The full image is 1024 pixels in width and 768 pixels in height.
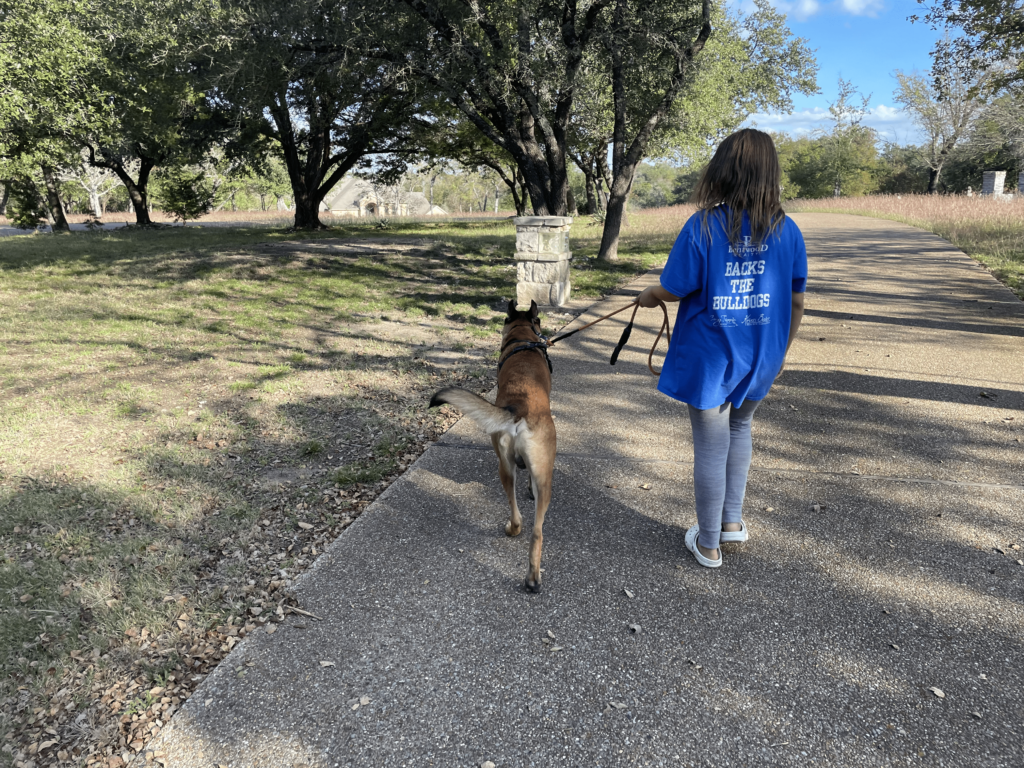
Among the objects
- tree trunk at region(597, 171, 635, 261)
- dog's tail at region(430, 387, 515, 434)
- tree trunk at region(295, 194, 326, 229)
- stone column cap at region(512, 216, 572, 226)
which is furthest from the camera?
tree trunk at region(295, 194, 326, 229)

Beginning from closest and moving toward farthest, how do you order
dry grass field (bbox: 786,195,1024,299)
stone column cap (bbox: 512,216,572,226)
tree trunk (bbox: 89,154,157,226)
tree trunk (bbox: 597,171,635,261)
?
stone column cap (bbox: 512,216,572,226) → dry grass field (bbox: 786,195,1024,299) → tree trunk (bbox: 597,171,635,261) → tree trunk (bbox: 89,154,157,226)

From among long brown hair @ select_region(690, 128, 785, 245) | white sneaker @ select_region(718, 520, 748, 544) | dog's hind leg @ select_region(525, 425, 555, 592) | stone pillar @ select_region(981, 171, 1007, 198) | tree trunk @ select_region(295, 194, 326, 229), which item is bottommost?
white sneaker @ select_region(718, 520, 748, 544)

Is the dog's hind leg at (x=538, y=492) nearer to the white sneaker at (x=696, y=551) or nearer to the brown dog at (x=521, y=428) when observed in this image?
the brown dog at (x=521, y=428)

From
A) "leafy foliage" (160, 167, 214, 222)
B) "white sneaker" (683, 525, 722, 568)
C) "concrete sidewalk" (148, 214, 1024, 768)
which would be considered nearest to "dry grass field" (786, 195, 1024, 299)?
"concrete sidewalk" (148, 214, 1024, 768)

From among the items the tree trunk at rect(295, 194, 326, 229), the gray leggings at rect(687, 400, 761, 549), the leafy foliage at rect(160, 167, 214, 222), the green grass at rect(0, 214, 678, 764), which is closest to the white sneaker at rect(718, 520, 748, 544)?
the gray leggings at rect(687, 400, 761, 549)

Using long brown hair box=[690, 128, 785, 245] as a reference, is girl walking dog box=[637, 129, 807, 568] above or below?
below

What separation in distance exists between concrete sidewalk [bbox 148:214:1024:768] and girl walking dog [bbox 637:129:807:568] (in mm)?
683

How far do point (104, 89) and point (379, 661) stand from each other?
64.5 feet

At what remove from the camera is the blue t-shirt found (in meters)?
2.68

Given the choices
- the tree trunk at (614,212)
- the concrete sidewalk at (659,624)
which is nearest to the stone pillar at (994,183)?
the tree trunk at (614,212)

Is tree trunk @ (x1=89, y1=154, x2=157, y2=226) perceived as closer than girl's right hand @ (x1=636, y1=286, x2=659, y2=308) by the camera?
No

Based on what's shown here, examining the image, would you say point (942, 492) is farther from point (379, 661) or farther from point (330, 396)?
point (330, 396)

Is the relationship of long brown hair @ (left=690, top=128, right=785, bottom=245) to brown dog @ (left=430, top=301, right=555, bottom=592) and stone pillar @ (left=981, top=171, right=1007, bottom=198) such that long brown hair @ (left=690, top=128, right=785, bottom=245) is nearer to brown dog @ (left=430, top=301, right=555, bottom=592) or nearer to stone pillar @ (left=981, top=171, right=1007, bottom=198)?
brown dog @ (left=430, top=301, right=555, bottom=592)

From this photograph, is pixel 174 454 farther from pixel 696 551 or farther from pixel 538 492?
pixel 696 551
